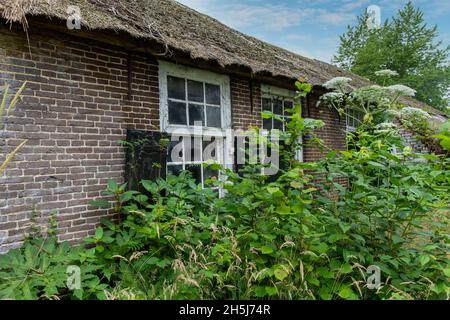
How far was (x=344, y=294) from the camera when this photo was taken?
2.51m

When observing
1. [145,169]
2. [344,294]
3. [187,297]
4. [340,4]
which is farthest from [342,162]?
[340,4]

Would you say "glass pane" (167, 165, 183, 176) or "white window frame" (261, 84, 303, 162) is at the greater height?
"white window frame" (261, 84, 303, 162)

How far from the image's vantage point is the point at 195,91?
5008 millimetres

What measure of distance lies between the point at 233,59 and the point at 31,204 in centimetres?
339

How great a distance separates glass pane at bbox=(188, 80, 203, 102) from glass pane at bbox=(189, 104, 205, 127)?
4.3 inches

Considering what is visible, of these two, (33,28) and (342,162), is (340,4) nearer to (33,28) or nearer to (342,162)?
(342,162)

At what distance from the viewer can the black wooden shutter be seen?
4.03 meters

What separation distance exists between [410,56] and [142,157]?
28.2 m

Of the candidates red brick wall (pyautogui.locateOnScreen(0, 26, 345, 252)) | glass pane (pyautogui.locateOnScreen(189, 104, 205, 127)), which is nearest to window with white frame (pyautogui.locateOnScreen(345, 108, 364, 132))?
glass pane (pyautogui.locateOnScreen(189, 104, 205, 127))

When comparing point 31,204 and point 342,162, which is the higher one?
point 342,162

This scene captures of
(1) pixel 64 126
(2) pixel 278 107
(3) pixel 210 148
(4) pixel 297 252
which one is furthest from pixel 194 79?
(4) pixel 297 252

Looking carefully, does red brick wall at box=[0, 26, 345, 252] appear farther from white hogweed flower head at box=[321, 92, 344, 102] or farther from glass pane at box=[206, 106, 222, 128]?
white hogweed flower head at box=[321, 92, 344, 102]

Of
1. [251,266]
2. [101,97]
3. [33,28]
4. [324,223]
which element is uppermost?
[33,28]

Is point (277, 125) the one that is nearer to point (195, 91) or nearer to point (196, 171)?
point (195, 91)
